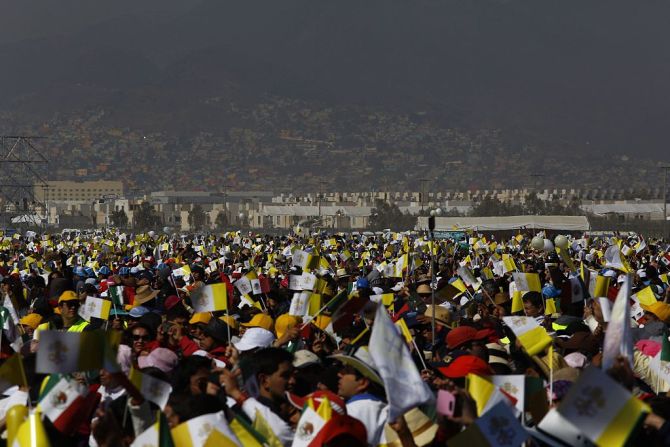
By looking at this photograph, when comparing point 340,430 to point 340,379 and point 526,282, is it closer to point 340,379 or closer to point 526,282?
point 340,379

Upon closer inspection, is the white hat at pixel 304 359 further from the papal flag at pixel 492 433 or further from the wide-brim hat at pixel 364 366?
the papal flag at pixel 492 433

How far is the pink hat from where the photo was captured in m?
7.82

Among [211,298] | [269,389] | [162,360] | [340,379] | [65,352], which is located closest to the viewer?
[65,352]

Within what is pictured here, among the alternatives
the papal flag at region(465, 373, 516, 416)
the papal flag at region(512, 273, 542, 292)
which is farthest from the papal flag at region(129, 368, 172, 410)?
the papal flag at region(512, 273, 542, 292)

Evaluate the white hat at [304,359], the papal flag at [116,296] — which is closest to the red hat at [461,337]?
the white hat at [304,359]

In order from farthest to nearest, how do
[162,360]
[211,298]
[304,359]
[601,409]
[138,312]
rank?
[138,312] → [211,298] → [304,359] → [162,360] → [601,409]

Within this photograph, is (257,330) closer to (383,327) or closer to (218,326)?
(218,326)

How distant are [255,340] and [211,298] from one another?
107 inches

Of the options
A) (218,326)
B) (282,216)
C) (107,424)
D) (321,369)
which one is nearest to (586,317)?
(218,326)

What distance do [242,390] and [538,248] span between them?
2639cm

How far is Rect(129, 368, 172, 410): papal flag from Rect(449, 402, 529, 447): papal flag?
1644 mm

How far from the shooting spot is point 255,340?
8.89m

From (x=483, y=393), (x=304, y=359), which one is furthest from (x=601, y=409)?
(x=304, y=359)

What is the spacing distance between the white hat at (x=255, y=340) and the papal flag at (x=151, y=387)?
2354 millimetres
